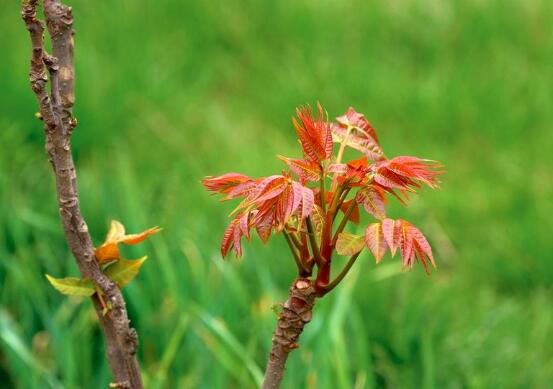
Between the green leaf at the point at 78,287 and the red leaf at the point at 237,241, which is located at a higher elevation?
the red leaf at the point at 237,241

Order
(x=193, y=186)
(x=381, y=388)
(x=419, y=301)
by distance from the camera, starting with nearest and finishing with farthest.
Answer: (x=381, y=388)
(x=419, y=301)
(x=193, y=186)

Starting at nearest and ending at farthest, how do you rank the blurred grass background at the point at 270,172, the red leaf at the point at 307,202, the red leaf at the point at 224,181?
the red leaf at the point at 307,202, the red leaf at the point at 224,181, the blurred grass background at the point at 270,172

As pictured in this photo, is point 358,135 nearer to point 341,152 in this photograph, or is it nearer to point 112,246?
point 341,152

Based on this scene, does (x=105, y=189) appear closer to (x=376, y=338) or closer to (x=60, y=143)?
A: (x=376, y=338)

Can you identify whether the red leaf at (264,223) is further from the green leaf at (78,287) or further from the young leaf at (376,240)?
the green leaf at (78,287)

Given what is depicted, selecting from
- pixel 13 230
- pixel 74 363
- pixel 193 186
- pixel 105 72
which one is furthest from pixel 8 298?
pixel 105 72

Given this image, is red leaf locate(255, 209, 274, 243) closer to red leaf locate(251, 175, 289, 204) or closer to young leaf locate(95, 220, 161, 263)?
red leaf locate(251, 175, 289, 204)

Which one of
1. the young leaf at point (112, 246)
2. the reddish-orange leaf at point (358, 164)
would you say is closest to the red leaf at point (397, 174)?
the reddish-orange leaf at point (358, 164)
